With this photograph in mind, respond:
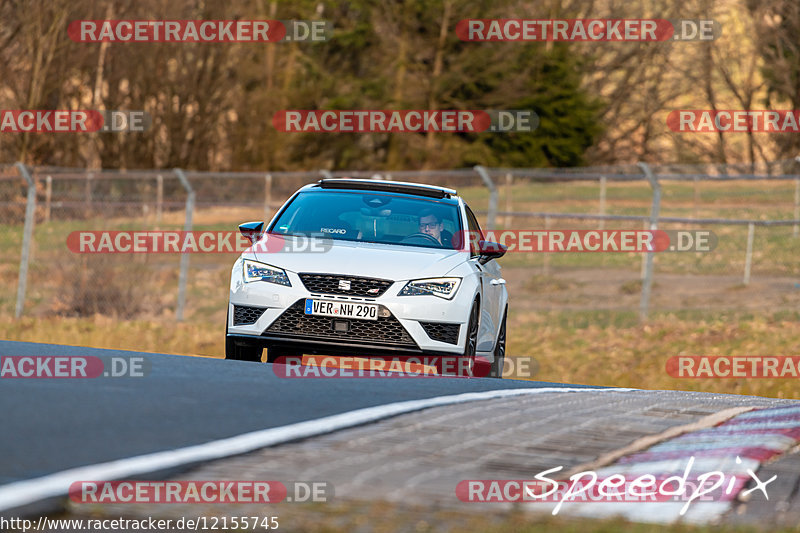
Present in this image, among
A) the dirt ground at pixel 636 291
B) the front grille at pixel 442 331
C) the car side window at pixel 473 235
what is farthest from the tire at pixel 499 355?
the dirt ground at pixel 636 291

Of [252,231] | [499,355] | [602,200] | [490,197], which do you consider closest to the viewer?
[252,231]

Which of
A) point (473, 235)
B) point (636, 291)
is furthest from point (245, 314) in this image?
point (636, 291)

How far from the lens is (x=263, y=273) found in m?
10.2

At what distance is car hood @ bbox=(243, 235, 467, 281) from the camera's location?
10086 millimetres

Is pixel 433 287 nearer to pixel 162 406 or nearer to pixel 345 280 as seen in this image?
pixel 345 280

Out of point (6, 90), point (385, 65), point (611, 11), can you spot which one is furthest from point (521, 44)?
point (6, 90)

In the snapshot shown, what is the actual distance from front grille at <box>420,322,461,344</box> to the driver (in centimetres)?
116

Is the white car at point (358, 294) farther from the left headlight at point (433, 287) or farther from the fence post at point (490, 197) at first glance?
the fence post at point (490, 197)

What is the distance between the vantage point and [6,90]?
136ft

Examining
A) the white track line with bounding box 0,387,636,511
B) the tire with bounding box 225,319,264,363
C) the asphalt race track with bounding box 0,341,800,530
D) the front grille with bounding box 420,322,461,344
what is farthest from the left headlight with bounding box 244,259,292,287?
the white track line with bounding box 0,387,636,511

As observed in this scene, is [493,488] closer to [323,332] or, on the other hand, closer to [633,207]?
[323,332]

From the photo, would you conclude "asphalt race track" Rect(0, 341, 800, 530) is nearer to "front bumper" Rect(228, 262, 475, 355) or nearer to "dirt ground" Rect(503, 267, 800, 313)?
"front bumper" Rect(228, 262, 475, 355)

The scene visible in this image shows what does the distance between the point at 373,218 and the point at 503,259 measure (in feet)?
63.2

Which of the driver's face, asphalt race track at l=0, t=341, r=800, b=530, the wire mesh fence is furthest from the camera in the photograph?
the wire mesh fence
